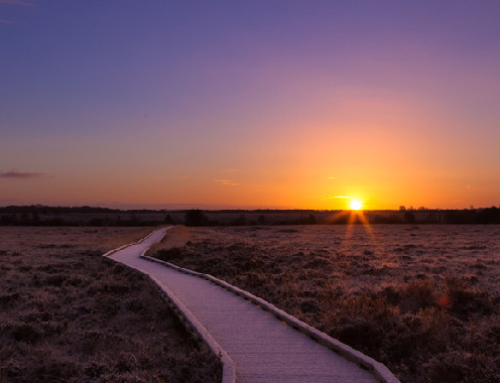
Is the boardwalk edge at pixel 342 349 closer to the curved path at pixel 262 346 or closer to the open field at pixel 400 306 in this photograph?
the curved path at pixel 262 346

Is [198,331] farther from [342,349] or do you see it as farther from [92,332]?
[92,332]

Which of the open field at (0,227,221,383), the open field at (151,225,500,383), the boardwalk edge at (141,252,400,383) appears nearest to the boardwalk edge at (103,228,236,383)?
the open field at (0,227,221,383)

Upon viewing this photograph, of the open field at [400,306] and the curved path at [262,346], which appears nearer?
the curved path at [262,346]

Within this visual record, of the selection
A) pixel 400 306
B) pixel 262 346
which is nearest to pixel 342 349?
pixel 262 346

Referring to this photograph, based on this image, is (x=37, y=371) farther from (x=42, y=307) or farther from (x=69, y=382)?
(x=42, y=307)

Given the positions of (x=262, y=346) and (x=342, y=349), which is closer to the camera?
(x=342, y=349)

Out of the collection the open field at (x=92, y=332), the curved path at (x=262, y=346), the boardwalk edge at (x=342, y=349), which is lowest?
the open field at (x=92, y=332)

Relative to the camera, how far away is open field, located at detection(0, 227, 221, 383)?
841 cm

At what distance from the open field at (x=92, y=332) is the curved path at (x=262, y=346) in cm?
60

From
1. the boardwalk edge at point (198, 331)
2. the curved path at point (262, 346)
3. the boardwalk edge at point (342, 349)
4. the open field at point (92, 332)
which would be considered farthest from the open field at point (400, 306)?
the open field at point (92, 332)

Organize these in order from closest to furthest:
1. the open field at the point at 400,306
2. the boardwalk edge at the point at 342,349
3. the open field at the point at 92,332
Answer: the boardwalk edge at the point at 342,349, the open field at the point at 92,332, the open field at the point at 400,306

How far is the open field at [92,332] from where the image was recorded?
8.41 meters

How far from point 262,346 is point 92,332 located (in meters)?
5.00

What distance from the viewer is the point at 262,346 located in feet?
30.2
